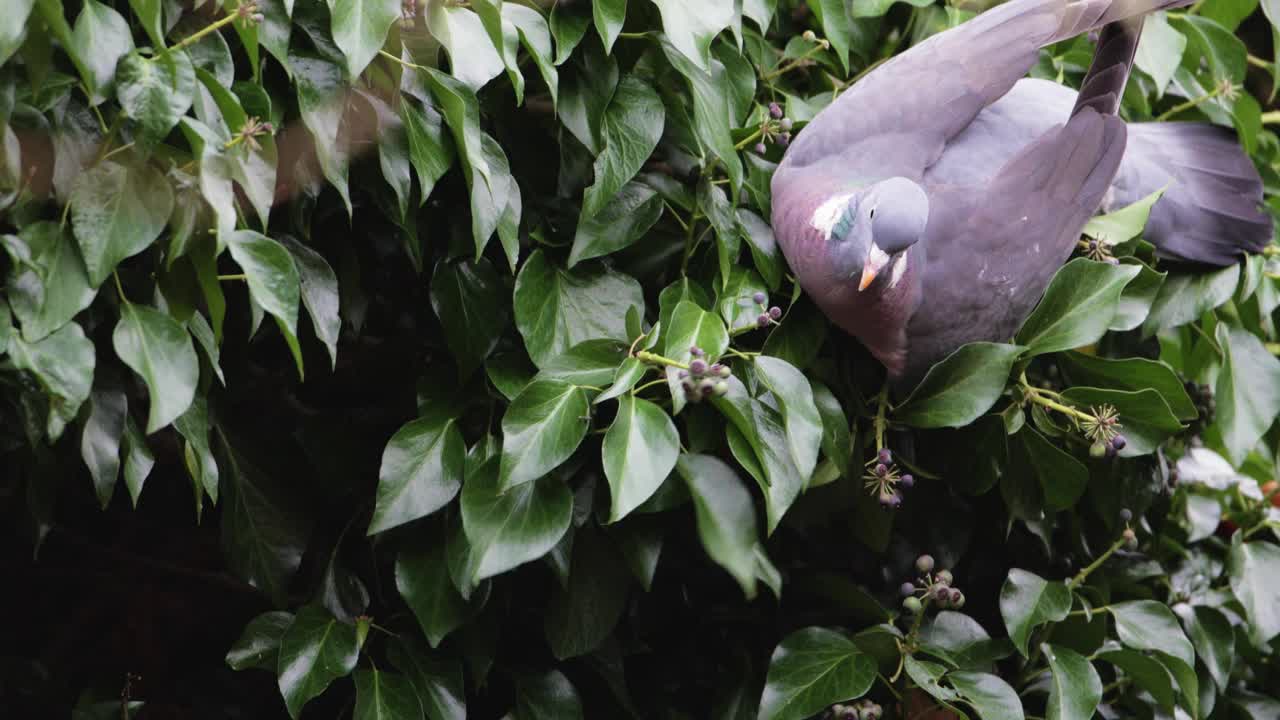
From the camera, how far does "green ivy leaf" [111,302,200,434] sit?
100 cm

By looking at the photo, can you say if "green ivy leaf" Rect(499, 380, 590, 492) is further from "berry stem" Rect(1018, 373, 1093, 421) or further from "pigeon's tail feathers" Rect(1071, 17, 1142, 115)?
"pigeon's tail feathers" Rect(1071, 17, 1142, 115)

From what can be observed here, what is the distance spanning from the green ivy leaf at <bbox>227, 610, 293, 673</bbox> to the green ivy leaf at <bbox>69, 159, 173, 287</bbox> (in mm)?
480

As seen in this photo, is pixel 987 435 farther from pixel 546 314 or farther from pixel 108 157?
pixel 108 157

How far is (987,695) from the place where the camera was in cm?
134

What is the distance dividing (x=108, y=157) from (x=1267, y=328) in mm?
1486

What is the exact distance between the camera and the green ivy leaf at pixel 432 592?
126 centimetres

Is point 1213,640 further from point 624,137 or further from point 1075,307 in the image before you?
point 624,137

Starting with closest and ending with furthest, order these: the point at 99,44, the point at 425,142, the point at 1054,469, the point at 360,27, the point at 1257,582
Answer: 1. the point at 99,44
2. the point at 360,27
3. the point at 425,142
4. the point at 1054,469
5. the point at 1257,582

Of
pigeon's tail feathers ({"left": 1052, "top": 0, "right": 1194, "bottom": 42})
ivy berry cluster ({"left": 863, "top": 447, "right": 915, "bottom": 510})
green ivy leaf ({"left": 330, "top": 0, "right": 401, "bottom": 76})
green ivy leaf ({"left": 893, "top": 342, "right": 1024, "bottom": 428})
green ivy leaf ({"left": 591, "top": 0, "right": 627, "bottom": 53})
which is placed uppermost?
green ivy leaf ({"left": 330, "top": 0, "right": 401, "bottom": 76})

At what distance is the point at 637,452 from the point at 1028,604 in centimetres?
61

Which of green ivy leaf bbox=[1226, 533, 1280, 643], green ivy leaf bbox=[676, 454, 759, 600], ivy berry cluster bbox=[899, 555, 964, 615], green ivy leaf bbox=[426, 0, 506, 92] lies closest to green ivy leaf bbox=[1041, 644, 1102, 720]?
ivy berry cluster bbox=[899, 555, 964, 615]

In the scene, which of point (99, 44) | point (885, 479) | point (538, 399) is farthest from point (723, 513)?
point (99, 44)

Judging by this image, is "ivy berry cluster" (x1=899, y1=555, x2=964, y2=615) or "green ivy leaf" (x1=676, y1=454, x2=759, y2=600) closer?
"green ivy leaf" (x1=676, y1=454, x2=759, y2=600)

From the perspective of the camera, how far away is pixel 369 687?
1.29 metres
